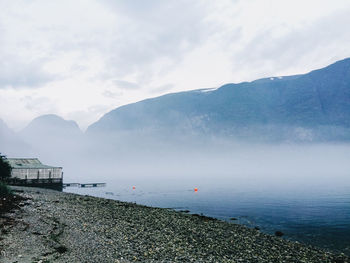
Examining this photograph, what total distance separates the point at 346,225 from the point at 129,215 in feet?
107

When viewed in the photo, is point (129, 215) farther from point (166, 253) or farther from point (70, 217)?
point (166, 253)

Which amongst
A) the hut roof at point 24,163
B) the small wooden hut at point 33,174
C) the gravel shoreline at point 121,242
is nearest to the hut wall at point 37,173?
the small wooden hut at point 33,174

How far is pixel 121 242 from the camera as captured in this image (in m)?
20.5

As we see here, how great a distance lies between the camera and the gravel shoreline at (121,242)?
57.2 ft

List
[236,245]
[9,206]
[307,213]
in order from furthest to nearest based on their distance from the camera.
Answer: [307,213] < [9,206] < [236,245]

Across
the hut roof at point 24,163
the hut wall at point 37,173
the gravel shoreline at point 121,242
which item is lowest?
the gravel shoreline at point 121,242

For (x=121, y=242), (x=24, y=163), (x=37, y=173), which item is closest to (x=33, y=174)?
(x=37, y=173)

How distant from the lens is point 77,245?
753 inches

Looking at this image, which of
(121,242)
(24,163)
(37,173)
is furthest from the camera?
(24,163)

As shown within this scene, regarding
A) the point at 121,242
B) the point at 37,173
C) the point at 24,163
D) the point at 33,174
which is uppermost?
the point at 24,163

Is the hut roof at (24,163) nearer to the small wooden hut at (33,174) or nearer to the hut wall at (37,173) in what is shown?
the small wooden hut at (33,174)

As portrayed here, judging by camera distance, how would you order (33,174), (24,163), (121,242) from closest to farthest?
(121,242) → (33,174) → (24,163)

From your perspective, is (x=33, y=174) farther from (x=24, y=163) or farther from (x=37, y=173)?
(x=24, y=163)

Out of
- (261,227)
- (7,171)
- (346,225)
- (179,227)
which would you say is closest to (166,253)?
(179,227)
